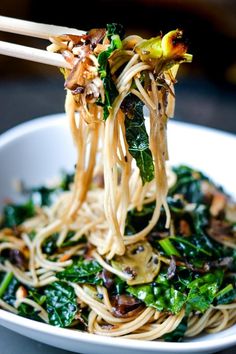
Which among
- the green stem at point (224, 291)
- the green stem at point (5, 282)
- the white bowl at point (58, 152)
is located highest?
the white bowl at point (58, 152)

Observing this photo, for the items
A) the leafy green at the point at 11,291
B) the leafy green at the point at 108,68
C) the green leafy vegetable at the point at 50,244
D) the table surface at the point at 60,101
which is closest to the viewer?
the leafy green at the point at 108,68

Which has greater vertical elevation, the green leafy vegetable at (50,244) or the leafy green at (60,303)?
the green leafy vegetable at (50,244)

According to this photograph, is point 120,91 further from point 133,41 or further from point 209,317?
point 209,317

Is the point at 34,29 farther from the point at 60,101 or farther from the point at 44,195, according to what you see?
the point at 60,101

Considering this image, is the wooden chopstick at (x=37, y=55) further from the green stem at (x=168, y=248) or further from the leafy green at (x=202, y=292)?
the leafy green at (x=202, y=292)

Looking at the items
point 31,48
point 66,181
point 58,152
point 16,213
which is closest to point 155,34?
point 58,152

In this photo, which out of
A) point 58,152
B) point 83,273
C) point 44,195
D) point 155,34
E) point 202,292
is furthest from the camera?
point 155,34

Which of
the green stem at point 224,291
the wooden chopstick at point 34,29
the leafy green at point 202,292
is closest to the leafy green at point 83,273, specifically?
the leafy green at point 202,292
